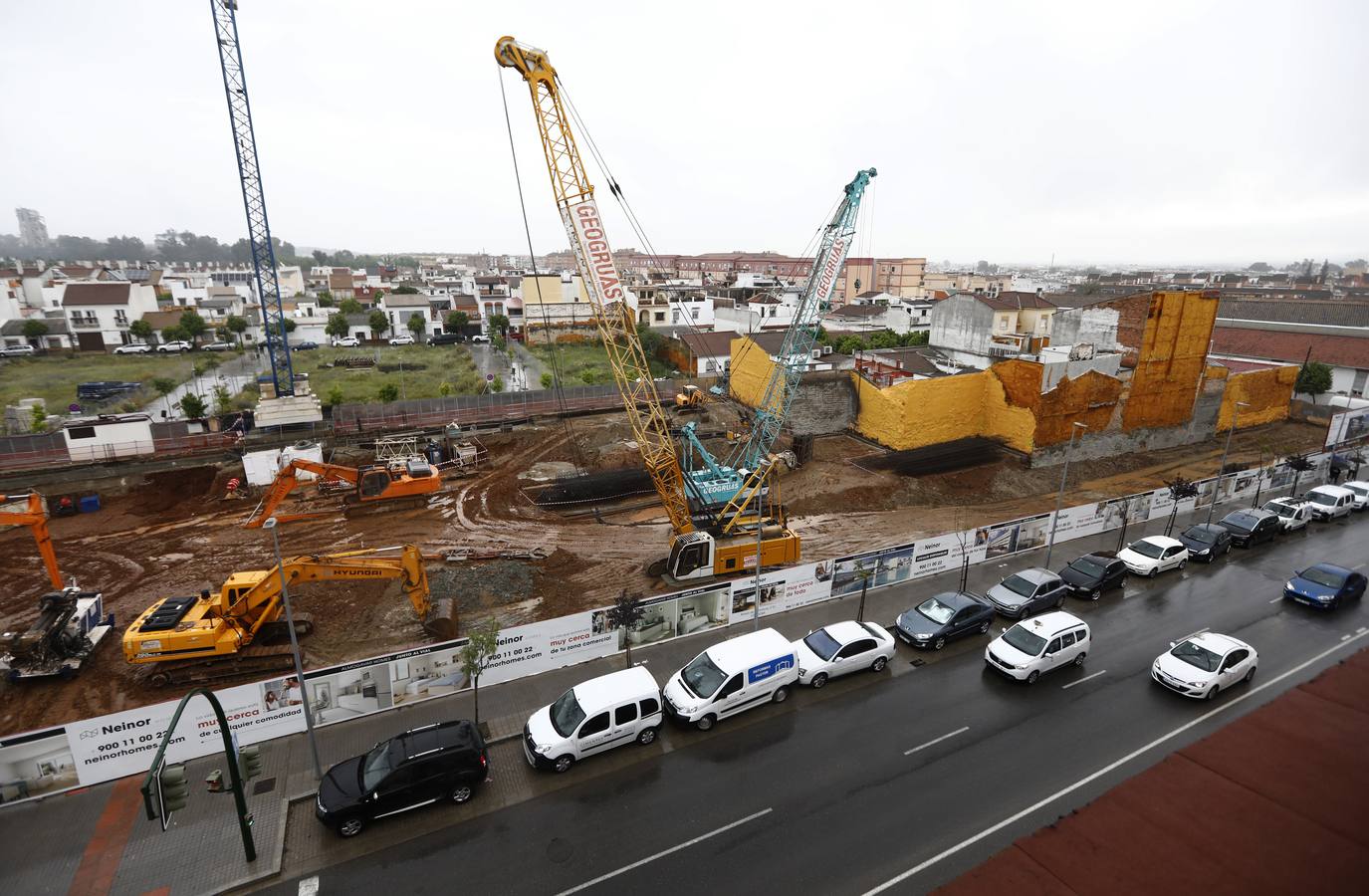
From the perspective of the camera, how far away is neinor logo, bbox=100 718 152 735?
12.6m

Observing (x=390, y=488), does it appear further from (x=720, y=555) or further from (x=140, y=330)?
(x=140, y=330)

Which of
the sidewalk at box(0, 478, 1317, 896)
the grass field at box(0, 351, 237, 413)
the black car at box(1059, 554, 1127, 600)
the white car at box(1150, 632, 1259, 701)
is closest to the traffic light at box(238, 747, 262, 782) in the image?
the sidewalk at box(0, 478, 1317, 896)

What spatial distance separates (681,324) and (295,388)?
45.2 m

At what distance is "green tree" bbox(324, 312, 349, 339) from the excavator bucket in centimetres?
6939

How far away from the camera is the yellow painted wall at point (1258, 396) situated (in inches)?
1656

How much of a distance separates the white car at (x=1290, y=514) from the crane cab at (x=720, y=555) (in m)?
20.8

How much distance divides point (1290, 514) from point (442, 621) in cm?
3364

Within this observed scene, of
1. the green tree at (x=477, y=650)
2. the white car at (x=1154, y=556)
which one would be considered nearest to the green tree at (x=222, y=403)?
the green tree at (x=477, y=650)

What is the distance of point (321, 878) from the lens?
36.1 ft

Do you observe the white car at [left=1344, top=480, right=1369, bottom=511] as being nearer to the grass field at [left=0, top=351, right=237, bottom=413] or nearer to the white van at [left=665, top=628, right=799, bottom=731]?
the white van at [left=665, top=628, right=799, bottom=731]

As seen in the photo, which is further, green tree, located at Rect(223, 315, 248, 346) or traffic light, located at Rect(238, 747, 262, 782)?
green tree, located at Rect(223, 315, 248, 346)

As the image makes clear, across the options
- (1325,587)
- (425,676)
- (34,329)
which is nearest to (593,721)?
(425,676)

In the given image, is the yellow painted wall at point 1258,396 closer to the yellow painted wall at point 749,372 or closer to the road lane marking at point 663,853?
the yellow painted wall at point 749,372

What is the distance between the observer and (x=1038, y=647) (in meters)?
16.4
